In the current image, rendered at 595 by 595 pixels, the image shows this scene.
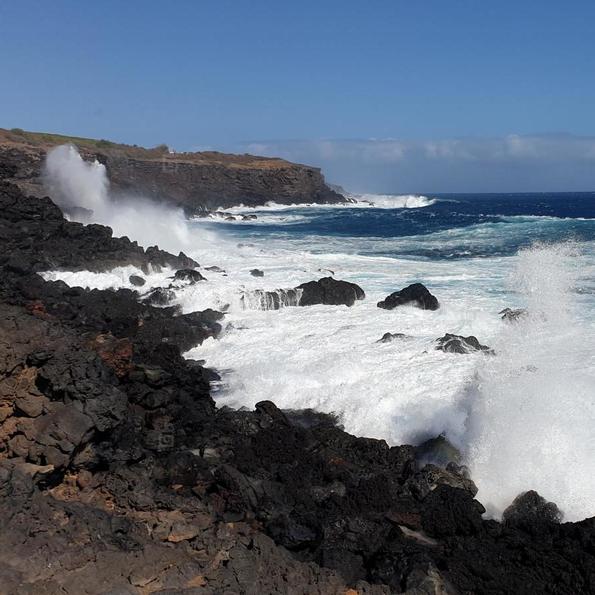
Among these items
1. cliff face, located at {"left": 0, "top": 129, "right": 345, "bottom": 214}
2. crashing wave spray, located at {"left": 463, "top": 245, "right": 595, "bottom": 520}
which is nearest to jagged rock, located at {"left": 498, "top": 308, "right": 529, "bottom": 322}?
crashing wave spray, located at {"left": 463, "top": 245, "right": 595, "bottom": 520}

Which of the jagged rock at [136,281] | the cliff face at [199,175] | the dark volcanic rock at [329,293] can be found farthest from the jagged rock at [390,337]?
the cliff face at [199,175]

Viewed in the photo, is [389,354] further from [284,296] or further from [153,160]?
[153,160]

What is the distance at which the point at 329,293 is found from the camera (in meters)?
19.2

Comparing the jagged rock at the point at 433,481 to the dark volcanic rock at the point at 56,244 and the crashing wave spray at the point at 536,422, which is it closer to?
the crashing wave spray at the point at 536,422

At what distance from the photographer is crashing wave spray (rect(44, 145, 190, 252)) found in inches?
1254

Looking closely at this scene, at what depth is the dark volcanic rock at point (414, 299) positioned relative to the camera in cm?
1839

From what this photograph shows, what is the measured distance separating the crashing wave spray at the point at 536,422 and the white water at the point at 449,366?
0.02 m

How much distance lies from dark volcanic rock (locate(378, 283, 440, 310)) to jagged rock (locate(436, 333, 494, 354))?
3.90m

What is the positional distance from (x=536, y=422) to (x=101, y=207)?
31.3 meters

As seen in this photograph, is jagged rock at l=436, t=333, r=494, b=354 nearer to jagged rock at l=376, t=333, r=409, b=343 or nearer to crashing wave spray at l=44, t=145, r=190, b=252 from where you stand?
jagged rock at l=376, t=333, r=409, b=343

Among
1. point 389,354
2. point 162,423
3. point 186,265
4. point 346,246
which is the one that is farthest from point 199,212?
point 162,423

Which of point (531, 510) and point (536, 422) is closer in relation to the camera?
point (531, 510)

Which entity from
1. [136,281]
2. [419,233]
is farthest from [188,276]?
[419,233]

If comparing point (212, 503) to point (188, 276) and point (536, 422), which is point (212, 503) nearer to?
point (536, 422)
